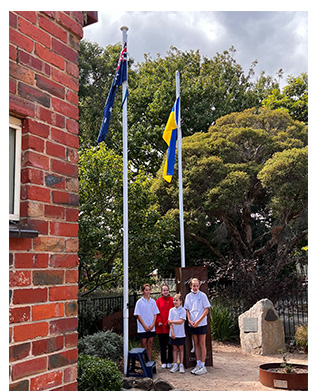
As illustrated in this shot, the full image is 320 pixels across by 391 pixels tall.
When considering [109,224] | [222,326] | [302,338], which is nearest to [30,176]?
[109,224]

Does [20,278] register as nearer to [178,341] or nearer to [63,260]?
[63,260]

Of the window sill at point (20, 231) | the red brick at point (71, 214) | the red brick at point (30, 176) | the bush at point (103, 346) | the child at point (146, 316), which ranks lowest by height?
the bush at point (103, 346)

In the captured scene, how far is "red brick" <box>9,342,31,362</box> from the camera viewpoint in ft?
7.14

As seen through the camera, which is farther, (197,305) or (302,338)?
(302,338)

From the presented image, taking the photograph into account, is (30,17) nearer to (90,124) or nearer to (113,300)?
(113,300)

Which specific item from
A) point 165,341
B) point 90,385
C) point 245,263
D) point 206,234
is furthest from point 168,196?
point 90,385

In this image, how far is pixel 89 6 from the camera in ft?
7.34

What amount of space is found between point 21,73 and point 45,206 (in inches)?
29.1

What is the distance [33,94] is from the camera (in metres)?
2.45

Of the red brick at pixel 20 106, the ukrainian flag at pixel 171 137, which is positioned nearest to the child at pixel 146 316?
the ukrainian flag at pixel 171 137

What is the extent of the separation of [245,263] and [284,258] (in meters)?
2.02

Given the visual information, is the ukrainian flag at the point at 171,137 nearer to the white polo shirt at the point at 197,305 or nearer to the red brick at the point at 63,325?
the white polo shirt at the point at 197,305

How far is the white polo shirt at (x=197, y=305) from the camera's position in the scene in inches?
344

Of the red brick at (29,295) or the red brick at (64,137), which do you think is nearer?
the red brick at (29,295)
